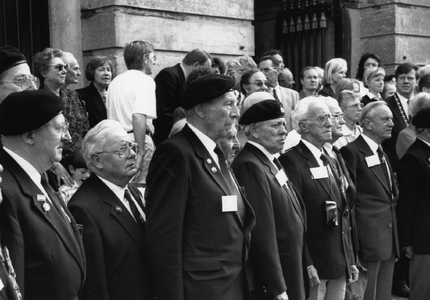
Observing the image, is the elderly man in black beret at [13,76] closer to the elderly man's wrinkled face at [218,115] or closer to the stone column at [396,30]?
the elderly man's wrinkled face at [218,115]

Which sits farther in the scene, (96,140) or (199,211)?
(96,140)

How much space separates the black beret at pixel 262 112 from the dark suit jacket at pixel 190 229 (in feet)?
2.87

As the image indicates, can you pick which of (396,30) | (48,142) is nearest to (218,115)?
(48,142)

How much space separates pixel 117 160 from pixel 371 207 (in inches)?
112

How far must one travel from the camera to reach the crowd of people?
11.1ft

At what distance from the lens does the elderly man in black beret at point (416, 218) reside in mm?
6395

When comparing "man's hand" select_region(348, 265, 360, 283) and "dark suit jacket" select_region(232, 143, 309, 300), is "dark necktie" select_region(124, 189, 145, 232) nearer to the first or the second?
"dark suit jacket" select_region(232, 143, 309, 300)

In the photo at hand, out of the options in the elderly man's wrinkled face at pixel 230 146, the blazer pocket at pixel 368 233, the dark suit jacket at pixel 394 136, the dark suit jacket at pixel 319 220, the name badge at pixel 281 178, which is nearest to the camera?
the name badge at pixel 281 178

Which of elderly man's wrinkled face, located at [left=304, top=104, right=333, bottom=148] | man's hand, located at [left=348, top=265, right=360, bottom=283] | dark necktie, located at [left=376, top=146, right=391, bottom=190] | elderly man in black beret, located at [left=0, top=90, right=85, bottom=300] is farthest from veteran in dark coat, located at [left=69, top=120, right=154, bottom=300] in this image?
dark necktie, located at [left=376, top=146, right=391, bottom=190]

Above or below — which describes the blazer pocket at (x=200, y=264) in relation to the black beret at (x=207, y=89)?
below

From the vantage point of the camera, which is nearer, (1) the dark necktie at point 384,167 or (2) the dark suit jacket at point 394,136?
(1) the dark necktie at point 384,167

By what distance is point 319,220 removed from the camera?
211 inches

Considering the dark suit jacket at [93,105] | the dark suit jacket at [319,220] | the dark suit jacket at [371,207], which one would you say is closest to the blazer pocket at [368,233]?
the dark suit jacket at [371,207]

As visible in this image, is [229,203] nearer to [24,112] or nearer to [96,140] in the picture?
[96,140]
